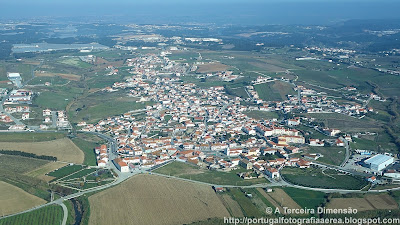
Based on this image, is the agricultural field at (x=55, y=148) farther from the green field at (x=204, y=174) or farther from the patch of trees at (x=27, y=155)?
the green field at (x=204, y=174)

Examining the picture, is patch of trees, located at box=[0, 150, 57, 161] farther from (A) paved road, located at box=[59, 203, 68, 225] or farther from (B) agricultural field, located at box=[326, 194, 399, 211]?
(B) agricultural field, located at box=[326, 194, 399, 211]

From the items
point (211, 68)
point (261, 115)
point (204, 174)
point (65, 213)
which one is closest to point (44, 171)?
point (65, 213)

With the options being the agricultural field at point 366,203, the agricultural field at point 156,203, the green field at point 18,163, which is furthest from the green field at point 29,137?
the agricultural field at point 366,203

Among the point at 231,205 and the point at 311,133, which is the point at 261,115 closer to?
the point at 311,133

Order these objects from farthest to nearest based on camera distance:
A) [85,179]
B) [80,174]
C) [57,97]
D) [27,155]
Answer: [57,97]
[27,155]
[80,174]
[85,179]

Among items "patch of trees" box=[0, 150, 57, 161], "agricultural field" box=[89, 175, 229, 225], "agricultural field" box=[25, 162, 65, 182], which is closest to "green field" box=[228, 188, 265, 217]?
"agricultural field" box=[89, 175, 229, 225]

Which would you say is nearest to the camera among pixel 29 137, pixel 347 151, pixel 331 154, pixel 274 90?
pixel 331 154
